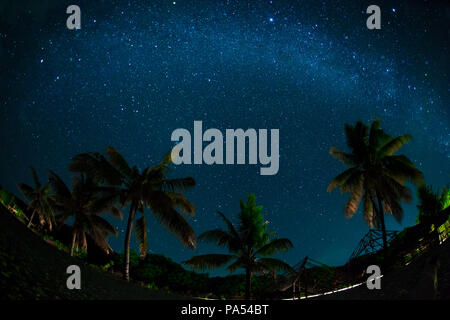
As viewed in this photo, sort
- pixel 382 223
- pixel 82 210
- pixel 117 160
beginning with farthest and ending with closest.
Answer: pixel 82 210 → pixel 382 223 → pixel 117 160

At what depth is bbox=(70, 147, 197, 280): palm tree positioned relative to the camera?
14477mm

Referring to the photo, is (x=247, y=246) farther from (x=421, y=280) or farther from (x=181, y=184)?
(x=421, y=280)

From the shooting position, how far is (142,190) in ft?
50.1

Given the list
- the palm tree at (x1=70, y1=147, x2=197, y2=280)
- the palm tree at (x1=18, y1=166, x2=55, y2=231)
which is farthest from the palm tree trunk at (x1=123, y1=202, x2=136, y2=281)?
the palm tree at (x1=18, y1=166, x2=55, y2=231)

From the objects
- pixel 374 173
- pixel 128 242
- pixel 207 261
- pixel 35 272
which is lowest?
pixel 207 261

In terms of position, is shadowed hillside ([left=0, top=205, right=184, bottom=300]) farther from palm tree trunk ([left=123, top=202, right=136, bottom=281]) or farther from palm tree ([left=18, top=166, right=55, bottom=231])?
palm tree ([left=18, top=166, right=55, bottom=231])

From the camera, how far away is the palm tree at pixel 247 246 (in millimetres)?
17906

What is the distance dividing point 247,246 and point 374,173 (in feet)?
26.4

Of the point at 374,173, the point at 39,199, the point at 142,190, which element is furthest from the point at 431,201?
the point at 39,199

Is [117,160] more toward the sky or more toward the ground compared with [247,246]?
more toward the sky

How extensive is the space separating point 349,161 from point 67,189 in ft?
61.2

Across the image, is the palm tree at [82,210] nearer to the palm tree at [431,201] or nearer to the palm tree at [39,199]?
the palm tree at [39,199]
